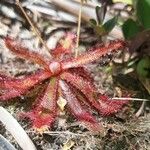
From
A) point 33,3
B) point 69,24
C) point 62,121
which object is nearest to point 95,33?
point 69,24

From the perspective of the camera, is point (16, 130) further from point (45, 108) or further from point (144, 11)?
point (144, 11)

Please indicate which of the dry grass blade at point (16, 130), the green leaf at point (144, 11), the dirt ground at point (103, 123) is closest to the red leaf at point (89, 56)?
the dirt ground at point (103, 123)

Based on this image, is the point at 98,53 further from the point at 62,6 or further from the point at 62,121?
the point at 62,6

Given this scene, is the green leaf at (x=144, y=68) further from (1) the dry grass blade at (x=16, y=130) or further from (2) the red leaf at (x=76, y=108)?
(1) the dry grass blade at (x=16, y=130)

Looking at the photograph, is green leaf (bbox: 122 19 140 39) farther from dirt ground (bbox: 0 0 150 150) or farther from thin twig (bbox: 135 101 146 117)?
thin twig (bbox: 135 101 146 117)

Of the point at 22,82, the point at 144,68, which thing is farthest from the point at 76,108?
the point at 144,68

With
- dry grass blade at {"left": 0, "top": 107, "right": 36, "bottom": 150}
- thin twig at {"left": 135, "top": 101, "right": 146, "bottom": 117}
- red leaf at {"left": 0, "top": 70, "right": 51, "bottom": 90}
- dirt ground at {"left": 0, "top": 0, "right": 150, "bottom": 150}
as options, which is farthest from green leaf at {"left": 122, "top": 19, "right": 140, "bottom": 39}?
dry grass blade at {"left": 0, "top": 107, "right": 36, "bottom": 150}
